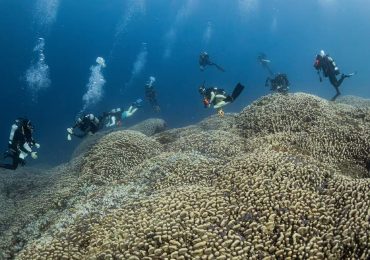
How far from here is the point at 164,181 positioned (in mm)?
5820

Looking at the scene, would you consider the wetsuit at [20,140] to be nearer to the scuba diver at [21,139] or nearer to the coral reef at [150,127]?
the scuba diver at [21,139]

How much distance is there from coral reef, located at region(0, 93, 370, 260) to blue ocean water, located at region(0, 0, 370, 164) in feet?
90.3

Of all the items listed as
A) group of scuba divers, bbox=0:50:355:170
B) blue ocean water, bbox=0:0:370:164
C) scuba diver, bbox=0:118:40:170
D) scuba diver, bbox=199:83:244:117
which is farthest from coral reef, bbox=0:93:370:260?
blue ocean water, bbox=0:0:370:164

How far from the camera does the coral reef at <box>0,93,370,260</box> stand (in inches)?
165

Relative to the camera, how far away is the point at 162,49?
3930 inches

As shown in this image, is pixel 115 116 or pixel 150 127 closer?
pixel 115 116

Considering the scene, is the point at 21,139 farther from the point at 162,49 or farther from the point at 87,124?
the point at 162,49

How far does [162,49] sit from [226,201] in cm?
9773

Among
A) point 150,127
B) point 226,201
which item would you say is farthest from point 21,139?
point 150,127

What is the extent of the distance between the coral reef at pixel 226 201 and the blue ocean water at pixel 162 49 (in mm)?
27535

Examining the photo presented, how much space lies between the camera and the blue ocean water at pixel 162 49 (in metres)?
64.4

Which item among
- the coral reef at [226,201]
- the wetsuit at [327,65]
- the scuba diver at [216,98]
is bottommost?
the coral reef at [226,201]

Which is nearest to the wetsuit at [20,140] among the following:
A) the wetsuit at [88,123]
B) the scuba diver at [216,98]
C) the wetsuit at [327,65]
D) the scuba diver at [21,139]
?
the scuba diver at [21,139]

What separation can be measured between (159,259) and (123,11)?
10276 cm
